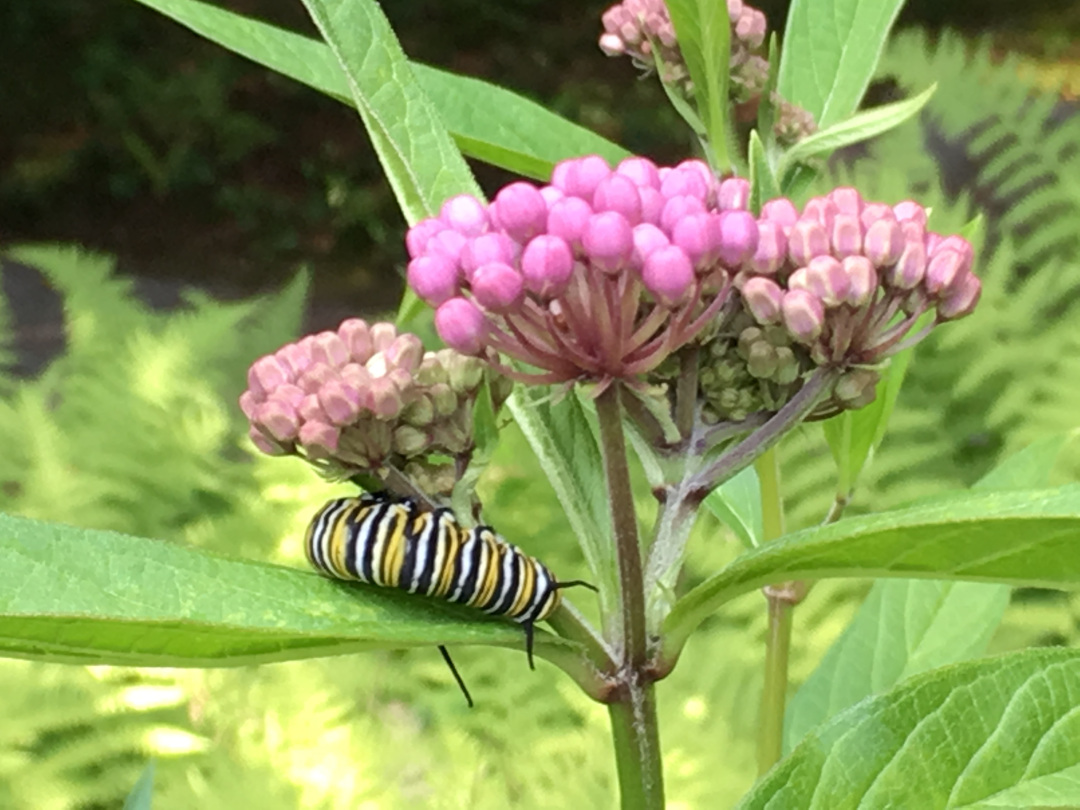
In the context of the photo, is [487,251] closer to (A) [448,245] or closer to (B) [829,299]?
(A) [448,245]

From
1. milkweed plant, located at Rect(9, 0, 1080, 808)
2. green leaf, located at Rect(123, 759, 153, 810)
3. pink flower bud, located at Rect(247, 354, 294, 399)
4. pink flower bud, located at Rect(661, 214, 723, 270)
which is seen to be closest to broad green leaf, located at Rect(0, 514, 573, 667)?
milkweed plant, located at Rect(9, 0, 1080, 808)

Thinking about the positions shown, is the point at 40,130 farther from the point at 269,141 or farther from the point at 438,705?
the point at 438,705

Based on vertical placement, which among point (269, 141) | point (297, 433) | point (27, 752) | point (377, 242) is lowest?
point (297, 433)

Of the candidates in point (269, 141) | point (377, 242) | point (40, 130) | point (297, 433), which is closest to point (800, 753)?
point (297, 433)

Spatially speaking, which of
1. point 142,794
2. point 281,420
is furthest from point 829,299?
point 142,794

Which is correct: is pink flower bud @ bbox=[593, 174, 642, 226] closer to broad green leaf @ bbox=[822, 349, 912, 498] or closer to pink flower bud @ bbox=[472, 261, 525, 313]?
pink flower bud @ bbox=[472, 261, 525, 313]

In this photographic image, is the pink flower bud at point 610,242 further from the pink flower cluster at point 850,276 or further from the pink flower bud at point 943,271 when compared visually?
the pink flower bud at point 943,271

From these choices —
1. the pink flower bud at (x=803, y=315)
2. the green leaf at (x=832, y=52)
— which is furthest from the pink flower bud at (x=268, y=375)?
the green leaf at (x=832, y=52)
